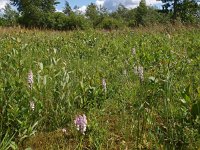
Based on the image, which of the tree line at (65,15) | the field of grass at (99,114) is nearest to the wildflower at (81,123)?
the field of grass at (99,114)

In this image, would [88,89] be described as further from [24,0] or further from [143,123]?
[24,0]

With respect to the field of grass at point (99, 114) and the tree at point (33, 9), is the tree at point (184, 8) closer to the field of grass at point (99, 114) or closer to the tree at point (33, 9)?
the tree at point (33, 9)

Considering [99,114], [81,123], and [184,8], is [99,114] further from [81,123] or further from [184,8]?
[184,8]

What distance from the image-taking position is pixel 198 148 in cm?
201

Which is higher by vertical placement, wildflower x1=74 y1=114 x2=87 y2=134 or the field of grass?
wildflower x1=74 y1=114 x2=87 y2=134

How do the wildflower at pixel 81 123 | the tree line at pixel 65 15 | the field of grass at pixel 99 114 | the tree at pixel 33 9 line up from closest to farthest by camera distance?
1. the wildflower at pixel 81 123
2. the field of grass at pixel 99 114
3. the tree line at pixel 65 15
4. the tree at pixel 33 9

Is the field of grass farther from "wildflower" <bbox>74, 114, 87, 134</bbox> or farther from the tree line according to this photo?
the tree line

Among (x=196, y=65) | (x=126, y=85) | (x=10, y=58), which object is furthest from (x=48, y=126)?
(x=196, y=65)

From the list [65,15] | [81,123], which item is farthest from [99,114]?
[65,15]

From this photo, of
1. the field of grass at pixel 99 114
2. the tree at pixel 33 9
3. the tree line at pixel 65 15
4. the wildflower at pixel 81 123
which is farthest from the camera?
the tree at pixel 33 9

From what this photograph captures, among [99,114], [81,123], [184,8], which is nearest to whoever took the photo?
[81,123]

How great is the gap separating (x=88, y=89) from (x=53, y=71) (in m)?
0.52

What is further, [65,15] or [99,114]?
[65,15]

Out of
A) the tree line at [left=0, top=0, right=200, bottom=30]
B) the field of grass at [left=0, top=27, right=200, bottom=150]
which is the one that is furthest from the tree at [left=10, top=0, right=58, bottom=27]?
the field of grass at [left=0, top=27, right=200, bottom=150]
